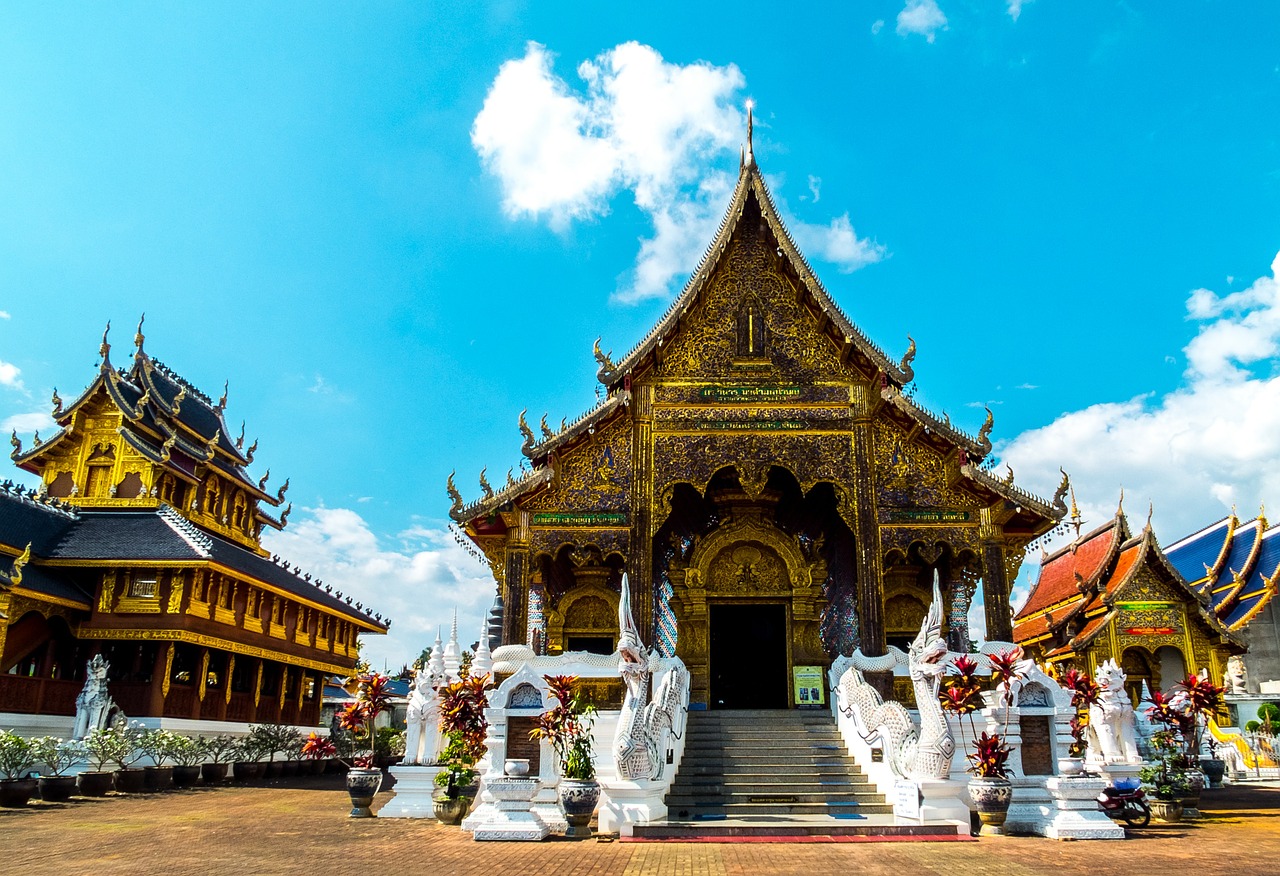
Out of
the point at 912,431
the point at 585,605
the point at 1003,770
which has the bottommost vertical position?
the point at 1003,770

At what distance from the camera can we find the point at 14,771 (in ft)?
41.2

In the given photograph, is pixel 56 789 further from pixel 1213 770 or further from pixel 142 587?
pixel 1213 770

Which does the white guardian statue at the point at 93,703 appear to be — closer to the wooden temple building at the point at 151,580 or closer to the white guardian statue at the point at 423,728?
the wooden temple building at the point at 151,580

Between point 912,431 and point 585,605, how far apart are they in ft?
22.1

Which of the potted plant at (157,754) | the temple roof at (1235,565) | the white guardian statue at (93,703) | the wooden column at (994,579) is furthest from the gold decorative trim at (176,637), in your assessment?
the temple roof at (1235,565)

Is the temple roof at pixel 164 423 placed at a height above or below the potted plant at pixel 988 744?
above

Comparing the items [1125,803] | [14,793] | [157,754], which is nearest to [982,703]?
[1125,803]

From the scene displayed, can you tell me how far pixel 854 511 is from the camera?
14164 millimetres

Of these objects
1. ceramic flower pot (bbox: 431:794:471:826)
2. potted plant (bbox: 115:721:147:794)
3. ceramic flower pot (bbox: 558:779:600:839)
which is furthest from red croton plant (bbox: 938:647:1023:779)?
potted plant (bbox: 115:721:147:794)

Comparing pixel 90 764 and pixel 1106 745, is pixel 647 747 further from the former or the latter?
pixel 90 764

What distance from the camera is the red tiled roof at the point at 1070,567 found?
21078 millimetres

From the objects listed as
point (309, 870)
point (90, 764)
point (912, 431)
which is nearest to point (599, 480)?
point (912, 431)

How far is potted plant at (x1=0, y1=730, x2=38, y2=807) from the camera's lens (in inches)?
470

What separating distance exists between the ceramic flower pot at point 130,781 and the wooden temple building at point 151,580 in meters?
3.78
